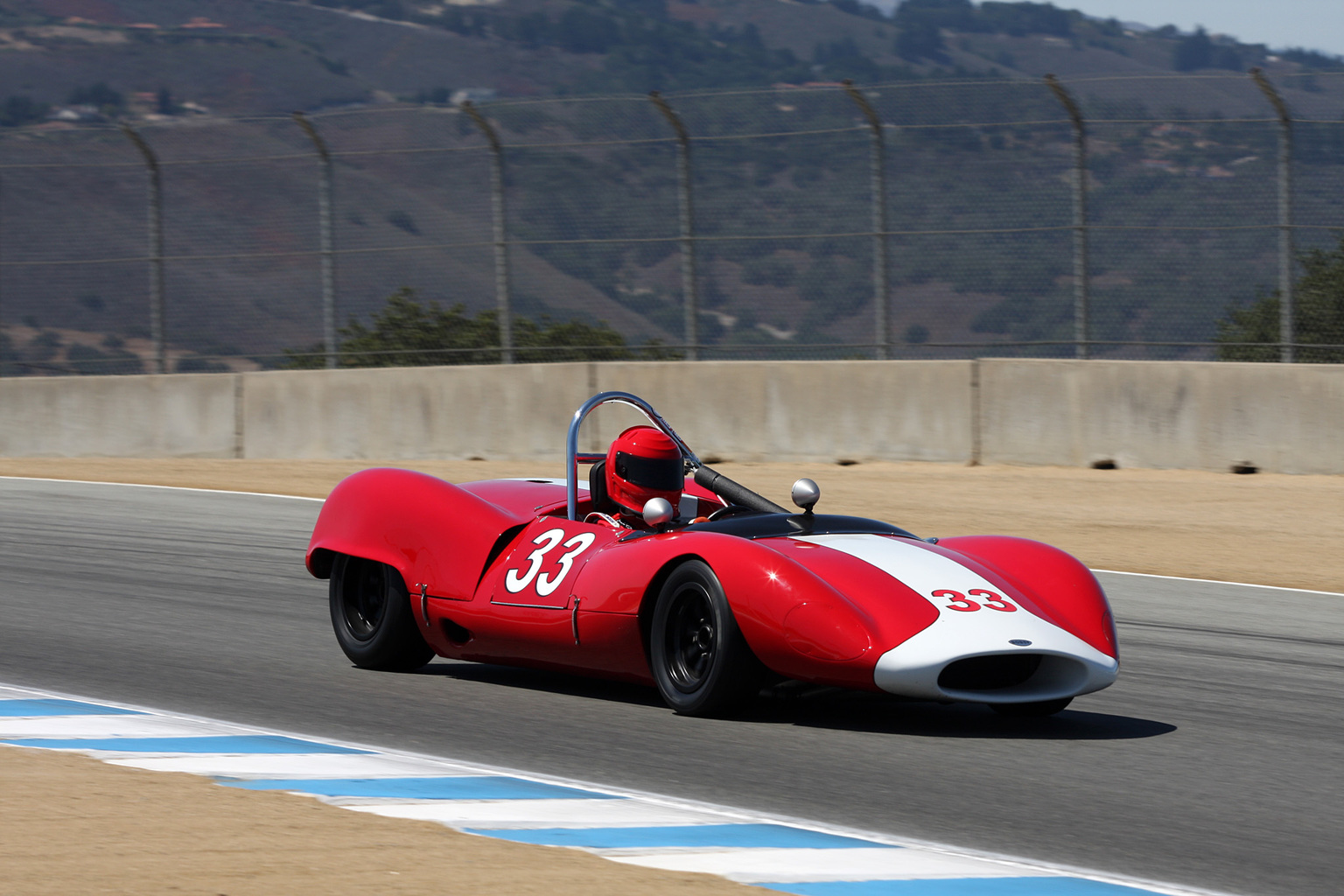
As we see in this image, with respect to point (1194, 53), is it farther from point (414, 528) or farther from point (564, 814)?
point (564, 814)

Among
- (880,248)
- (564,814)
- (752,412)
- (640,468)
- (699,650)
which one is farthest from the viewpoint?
(752,412)

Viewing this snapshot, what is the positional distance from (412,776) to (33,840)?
4.01 ft

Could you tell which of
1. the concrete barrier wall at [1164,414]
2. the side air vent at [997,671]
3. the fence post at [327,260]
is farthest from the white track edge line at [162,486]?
the side air vent at [997,671]

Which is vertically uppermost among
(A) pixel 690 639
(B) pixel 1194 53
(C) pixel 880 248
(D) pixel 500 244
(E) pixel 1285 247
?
(B) pixel 1194 53

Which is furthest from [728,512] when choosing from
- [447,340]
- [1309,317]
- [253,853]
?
[447,340]

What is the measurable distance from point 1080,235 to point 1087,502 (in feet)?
8.63

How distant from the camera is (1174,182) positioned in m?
15.0

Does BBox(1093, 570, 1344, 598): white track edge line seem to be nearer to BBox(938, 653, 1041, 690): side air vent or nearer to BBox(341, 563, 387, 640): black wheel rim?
BBox(938, 653, 1041, 690): side air vent

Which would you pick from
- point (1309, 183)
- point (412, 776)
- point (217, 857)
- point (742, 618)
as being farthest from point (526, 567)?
point (1309, 183)

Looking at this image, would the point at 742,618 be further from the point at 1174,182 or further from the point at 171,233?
the point at 171,233

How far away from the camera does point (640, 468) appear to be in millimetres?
7027

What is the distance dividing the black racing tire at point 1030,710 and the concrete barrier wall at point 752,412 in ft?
27.8

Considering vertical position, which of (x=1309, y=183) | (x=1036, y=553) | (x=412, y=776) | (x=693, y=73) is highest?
(x=693, y=73)

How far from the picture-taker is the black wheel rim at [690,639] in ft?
20.3
